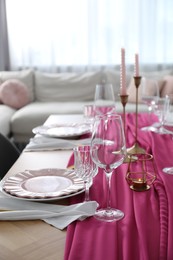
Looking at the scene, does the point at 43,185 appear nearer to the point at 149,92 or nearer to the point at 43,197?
the point at 43,197

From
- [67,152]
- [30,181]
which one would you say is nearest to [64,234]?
[30,181]

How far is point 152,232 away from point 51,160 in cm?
→ 62

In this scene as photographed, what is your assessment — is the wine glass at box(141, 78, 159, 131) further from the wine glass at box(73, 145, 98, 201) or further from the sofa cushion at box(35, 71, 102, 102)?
the sofa cushion at box(35, 71, 102, 102)

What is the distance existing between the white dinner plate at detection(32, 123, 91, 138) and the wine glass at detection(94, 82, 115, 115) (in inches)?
4.2

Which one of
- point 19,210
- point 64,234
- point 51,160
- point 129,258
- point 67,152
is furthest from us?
point 67,152

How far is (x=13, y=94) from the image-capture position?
13.6ft

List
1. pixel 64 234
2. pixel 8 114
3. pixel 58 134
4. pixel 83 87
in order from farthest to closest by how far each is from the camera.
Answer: pixel 83 87, pixel 8 114, pixel 58 134, pixel 64 234

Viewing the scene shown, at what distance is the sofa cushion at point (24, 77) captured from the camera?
4.36 m

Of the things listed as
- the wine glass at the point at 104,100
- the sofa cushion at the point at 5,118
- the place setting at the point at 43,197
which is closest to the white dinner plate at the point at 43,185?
the place setting at the point at 43,197

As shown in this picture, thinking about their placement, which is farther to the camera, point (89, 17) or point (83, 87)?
point (89, 17)

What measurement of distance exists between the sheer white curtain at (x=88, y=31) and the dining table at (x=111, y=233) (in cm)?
378

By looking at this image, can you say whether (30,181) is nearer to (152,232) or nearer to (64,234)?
(64,234)

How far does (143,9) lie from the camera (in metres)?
4.66

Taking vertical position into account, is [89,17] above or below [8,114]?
above
